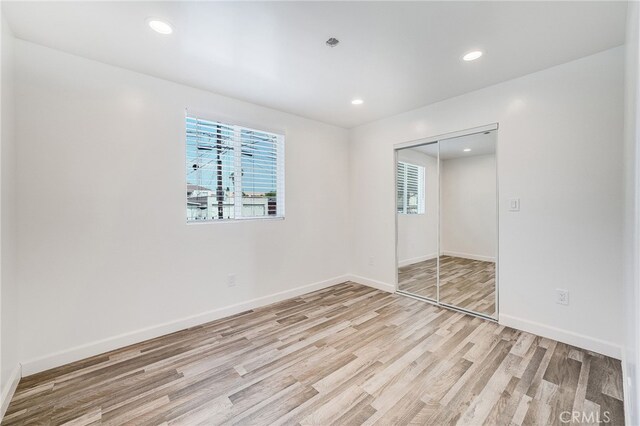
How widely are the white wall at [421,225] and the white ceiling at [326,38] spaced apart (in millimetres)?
998

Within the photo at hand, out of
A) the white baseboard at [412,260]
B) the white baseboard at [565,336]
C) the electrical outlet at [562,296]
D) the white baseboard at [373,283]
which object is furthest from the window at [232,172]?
the electrical outlet at [562,296]

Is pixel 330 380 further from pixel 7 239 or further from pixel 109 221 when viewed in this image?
pixel 7 239

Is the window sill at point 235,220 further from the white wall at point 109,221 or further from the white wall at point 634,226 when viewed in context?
the white wall at point 634,226

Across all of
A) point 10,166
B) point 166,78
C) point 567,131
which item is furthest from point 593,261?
point 10,166

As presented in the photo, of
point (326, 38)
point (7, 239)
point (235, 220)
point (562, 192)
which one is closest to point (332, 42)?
point (326, 38)

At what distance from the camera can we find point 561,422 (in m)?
1.55

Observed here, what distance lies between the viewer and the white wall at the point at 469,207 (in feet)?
9.73

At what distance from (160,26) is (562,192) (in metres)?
3.51

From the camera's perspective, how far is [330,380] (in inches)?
76.6

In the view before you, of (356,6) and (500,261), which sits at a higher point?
(356,6)

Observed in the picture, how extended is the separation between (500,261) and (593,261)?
0.69m

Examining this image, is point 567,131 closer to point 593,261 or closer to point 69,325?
point 593,261

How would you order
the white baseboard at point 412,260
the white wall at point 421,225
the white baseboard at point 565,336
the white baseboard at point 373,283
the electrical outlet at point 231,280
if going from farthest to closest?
1. the white baseboard at point 373,283
2. the white baseboard at point 412,260
3. the white wall at point 421,225
4. the electrical outlet at point 231,280
5. the white baseboard at point 565,336

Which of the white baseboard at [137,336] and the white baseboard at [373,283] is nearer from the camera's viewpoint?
the white baseboard at [137,336]
